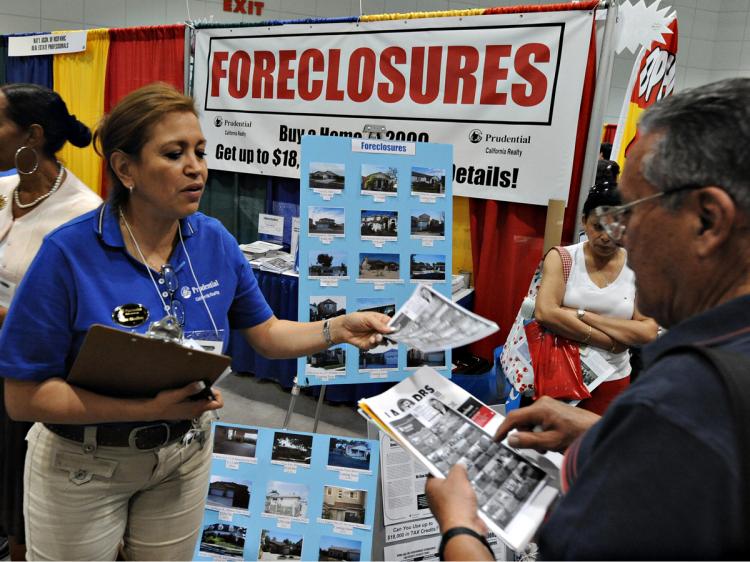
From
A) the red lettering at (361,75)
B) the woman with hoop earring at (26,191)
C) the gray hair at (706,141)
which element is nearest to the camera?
the gray hair at (706,141)

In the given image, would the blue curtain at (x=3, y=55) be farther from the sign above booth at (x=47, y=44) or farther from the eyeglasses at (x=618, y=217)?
the eyeglasses at (x=618, y=217)

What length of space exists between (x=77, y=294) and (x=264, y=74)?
3250 millimetres

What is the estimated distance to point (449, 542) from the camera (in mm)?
824

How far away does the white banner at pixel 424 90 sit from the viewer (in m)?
2.96

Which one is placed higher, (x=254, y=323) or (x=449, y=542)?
(x=254, y=323)

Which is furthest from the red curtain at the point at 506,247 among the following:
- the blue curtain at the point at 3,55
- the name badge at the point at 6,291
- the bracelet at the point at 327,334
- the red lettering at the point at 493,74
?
the blue curtain at the point at 3,55

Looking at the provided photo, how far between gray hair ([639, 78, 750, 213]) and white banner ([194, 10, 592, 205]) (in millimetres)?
2371

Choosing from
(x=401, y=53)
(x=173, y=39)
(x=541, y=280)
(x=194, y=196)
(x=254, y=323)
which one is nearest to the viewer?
(x=194, y=196)

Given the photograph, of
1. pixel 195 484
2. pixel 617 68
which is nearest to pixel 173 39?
pixel 195 484

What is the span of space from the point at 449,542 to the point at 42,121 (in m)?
1.81

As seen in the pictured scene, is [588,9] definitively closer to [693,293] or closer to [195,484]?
[693,293]

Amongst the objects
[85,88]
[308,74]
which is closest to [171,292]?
[308,74]

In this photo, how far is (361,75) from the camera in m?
3.54

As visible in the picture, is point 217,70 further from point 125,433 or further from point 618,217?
point 618,217
